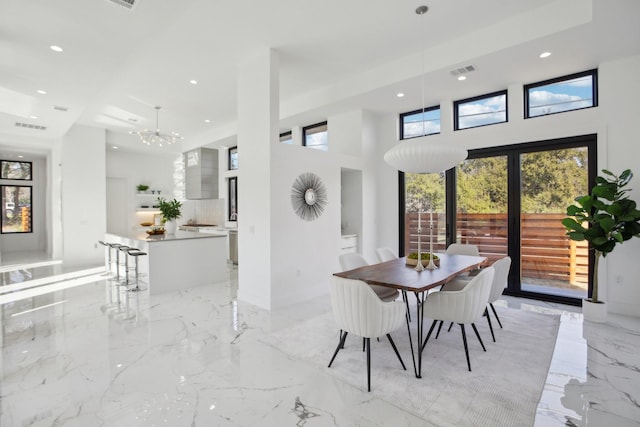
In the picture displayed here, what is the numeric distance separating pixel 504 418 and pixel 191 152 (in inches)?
364

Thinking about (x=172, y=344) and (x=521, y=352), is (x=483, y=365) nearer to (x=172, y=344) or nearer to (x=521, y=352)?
Answer: (x=521, y=352)

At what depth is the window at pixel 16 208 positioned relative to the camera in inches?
393

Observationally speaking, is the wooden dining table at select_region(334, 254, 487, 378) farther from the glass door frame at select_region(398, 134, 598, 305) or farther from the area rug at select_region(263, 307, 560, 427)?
the glass door frame at select_region(398, 134, 598, 305)

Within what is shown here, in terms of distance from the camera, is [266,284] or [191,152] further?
[191,152]

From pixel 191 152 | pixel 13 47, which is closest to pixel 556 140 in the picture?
pixel 13 47

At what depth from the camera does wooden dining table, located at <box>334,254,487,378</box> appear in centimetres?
264

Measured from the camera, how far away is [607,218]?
362cm

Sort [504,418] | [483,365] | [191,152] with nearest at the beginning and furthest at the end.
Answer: [504,418] < [483,365] < [191,152]

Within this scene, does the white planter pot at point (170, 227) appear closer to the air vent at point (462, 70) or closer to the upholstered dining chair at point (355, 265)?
the upholstered dining chair at point (355, 265)

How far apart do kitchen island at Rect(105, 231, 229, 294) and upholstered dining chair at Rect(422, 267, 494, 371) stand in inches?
162

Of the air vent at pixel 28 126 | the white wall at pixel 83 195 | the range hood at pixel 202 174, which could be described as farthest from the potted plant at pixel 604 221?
the air vent at pixel 28 126

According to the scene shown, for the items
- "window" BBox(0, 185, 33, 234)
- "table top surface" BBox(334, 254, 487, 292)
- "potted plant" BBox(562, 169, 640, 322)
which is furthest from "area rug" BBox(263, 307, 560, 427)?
"window" BBox(0, 185, 33, 234)

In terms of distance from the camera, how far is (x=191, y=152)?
9.26 metres

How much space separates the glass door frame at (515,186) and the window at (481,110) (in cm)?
48
